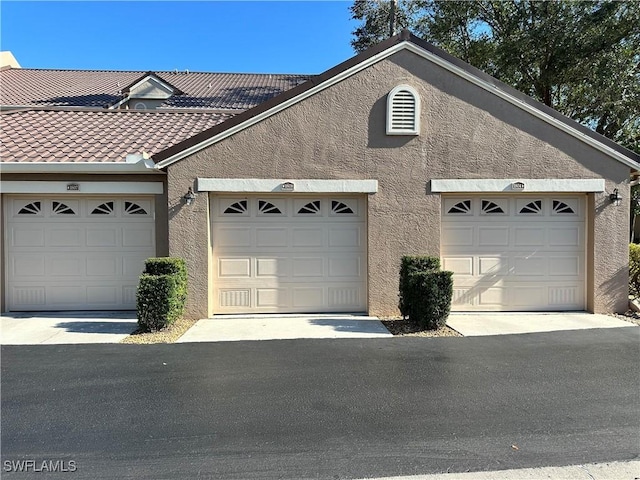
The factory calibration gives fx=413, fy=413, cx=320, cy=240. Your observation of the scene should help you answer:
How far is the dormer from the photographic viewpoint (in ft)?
48.1

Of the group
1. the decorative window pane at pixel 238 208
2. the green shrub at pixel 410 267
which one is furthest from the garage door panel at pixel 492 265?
the decorative window pane at pixel 238 208

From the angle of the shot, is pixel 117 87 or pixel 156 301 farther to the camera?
pixel 117 87

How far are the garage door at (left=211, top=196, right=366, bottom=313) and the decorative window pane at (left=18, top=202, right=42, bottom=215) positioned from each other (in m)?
3.68

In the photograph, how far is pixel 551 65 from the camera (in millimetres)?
14406

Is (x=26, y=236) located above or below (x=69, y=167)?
below

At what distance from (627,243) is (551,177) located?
203 cm

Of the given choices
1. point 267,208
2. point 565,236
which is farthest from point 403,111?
point 565,236

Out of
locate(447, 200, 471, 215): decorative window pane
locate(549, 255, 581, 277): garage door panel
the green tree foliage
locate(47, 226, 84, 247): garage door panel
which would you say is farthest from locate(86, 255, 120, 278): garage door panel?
the green tree foliage

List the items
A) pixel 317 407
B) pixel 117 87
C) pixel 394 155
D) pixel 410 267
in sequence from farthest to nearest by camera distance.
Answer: pixel 117 87
pixel 394 155
pixel 410 267
pixel 317 407

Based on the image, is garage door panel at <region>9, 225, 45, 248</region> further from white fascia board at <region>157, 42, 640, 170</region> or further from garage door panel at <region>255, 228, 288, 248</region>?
garage door panel at <region>255, 228, 288, 248</region>

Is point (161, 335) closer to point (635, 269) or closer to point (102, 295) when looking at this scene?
point (102, 295)

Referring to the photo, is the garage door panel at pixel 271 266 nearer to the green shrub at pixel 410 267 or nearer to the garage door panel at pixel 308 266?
the garage door panel at pixel 308 266

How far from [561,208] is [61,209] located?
10049 millimetres

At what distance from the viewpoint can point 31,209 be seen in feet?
27.2
